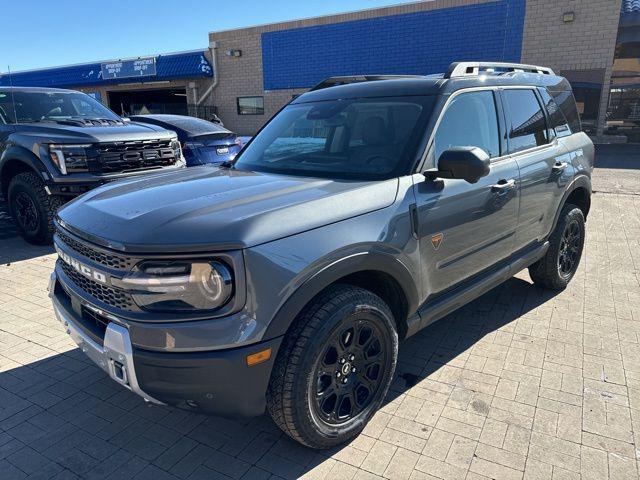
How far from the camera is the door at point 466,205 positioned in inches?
110

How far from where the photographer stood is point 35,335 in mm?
3895

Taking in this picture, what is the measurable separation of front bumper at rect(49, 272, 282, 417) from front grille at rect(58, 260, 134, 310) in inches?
3.7

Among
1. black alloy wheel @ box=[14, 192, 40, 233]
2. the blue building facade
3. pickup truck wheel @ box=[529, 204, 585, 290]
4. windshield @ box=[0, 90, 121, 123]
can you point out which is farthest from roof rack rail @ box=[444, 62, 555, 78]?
the blue building facade

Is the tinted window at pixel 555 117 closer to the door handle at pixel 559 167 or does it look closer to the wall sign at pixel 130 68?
the door handle at pixel 559 167

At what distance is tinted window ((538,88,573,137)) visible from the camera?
4.18 m

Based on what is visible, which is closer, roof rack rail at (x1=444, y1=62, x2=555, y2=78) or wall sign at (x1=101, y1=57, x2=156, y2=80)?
roof rack rail at (x1=444, y1=62, x2=555, y2=78)

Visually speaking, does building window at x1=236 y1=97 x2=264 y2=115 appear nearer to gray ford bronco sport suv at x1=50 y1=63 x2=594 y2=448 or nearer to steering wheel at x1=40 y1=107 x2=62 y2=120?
steering wheel at x1=40 y1=107 x2=62 y2=120

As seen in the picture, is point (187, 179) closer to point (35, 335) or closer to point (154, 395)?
point (154, 395)

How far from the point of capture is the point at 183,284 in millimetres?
2014

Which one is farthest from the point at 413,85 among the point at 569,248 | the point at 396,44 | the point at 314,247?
the point at 396,44

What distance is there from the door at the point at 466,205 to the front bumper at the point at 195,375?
1.21 metres

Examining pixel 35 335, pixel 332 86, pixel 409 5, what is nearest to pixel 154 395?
pixel 35 335

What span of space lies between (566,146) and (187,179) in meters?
3.34

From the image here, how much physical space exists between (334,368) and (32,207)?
5.44 meters
